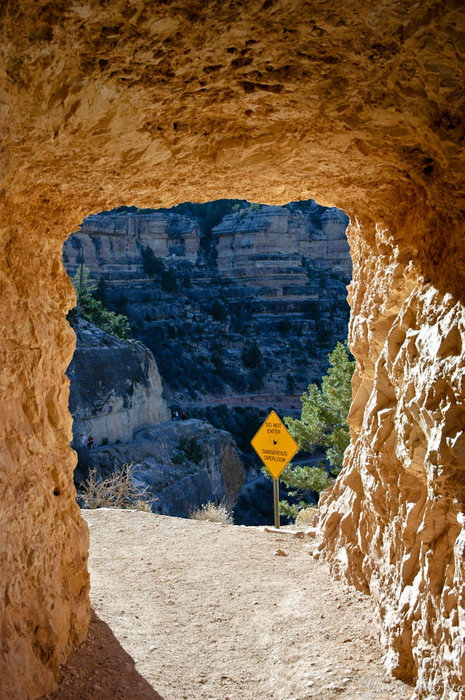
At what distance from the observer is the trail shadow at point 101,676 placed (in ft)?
13.1

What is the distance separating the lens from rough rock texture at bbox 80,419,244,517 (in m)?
21.8

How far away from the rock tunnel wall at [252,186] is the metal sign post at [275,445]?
2.78 m

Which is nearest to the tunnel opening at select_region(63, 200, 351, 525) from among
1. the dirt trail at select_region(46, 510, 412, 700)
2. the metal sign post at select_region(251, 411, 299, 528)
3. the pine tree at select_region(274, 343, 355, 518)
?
the pine tree at select_region(274, 343, 355, 518)

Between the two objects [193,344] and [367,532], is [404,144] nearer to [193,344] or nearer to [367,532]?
[367,532]

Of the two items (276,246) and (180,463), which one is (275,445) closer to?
(180,463)

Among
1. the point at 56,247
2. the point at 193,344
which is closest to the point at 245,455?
the point at 193,344

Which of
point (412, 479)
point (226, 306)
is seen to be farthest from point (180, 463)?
point (226, 306)

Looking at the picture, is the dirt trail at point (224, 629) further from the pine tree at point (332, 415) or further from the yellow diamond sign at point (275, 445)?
the pine tree at point (332, 415)

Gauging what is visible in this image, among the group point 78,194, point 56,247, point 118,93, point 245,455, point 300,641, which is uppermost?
point 118,93

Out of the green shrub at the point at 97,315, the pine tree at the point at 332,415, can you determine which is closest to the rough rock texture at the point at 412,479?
the pine tree at the point at 332,415

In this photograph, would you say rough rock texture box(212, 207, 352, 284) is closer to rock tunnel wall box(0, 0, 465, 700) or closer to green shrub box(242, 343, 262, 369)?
green shrub box(242, 343, 262, 369)

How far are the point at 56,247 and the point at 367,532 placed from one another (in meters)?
3.83

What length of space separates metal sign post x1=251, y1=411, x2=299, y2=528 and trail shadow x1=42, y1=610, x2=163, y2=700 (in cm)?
373

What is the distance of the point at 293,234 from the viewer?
53.7m
